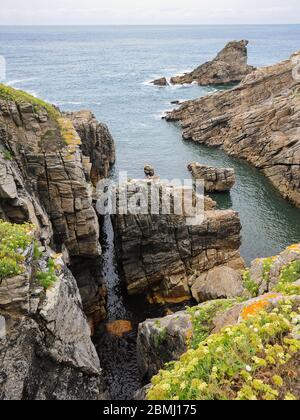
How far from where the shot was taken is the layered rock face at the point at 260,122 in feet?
224

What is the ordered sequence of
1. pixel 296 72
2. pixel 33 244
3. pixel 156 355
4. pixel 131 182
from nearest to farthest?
pixel 33 244 → pixel 156 355 → pixel 131 182 → pixel 296 72

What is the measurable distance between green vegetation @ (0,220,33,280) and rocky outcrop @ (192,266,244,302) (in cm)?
2320

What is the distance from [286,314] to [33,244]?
1226 cm

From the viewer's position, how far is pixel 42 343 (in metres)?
17.4

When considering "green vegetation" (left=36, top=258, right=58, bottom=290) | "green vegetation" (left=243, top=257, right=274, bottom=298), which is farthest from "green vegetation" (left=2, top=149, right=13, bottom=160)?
"green vegetation" (left=243, top=257, right=274, bottom=298)

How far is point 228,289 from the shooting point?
124 feet

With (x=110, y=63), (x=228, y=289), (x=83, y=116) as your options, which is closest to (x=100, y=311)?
(x=228, y=289)

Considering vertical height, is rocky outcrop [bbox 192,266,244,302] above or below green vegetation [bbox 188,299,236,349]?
below

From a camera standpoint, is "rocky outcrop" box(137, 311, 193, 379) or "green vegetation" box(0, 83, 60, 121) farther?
"green vegetation" box(0, 83, 60, 121)

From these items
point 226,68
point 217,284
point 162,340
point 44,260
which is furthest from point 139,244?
point 226,68

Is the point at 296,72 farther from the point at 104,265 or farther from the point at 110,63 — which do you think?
the point at 110,63

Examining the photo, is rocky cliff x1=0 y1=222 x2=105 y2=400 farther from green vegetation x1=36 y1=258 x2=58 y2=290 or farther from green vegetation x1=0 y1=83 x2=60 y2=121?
green vegetation x1=0 y1=83 x2=60 y2=121

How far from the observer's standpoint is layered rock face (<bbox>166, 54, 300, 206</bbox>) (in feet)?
224

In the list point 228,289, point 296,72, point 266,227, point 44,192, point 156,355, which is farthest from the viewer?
point 296,72
